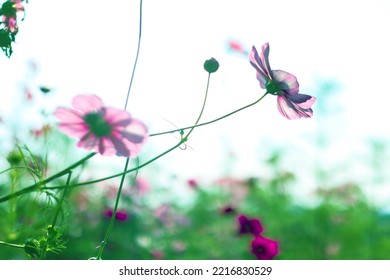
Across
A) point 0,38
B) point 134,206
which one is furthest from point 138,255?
point 0,38

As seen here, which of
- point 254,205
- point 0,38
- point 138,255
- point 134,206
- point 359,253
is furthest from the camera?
point 254,205

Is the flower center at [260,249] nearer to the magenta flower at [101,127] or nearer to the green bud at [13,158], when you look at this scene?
the green bud at [13,158]

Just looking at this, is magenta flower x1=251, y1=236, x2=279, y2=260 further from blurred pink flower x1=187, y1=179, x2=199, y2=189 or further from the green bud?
blurred pink flower x1=187, y1=179, x2=199, y2=189

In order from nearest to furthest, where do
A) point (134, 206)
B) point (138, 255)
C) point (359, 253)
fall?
point (138, 255)
point (134, 206)
point (359, 253)

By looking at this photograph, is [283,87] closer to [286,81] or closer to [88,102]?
[286,81]

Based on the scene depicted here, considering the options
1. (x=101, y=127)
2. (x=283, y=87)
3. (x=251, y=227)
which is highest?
(x=251, y=227)

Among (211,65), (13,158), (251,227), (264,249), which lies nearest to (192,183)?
(251,227)
